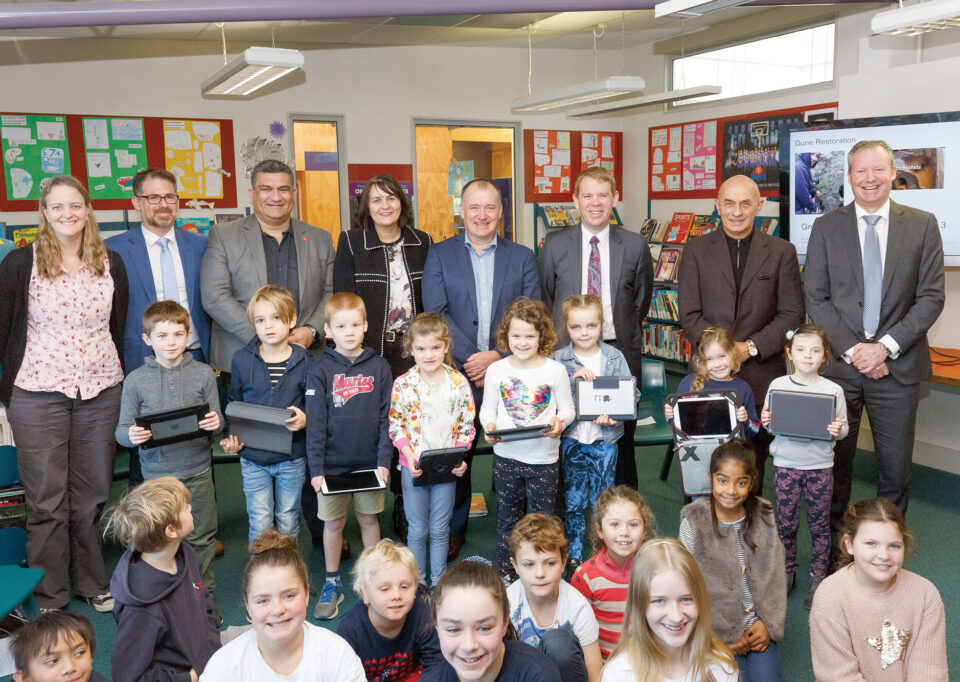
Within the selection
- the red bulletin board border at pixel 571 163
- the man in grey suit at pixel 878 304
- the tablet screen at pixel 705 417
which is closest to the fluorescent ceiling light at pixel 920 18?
the man in grey suit at pixel 878 304

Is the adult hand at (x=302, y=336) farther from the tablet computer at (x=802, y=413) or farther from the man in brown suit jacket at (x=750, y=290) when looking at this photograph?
the tablet computer at (x=802, y=413)

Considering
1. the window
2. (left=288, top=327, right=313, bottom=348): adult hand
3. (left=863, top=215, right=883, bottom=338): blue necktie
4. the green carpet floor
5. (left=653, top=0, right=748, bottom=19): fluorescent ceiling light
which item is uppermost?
the window

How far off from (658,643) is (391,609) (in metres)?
0.73

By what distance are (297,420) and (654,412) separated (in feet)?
6.94

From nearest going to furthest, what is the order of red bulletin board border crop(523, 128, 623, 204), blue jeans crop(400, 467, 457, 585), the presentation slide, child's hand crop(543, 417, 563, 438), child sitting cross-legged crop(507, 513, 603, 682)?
child sitting cross-legged crop(507, 513, 603, 682), child's hand crop(543, 417, 563, 438), blue jeans crop(400, 467, 457, 585), the presentation slide, red bulletin board border crop(523, 128, 623, 204)

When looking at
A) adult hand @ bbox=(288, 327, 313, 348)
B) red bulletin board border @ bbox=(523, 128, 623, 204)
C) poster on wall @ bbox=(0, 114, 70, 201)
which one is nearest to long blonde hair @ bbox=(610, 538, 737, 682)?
adult hand @ bbox=(288, 327, 313, 348)

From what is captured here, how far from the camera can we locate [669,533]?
4102 millimetres

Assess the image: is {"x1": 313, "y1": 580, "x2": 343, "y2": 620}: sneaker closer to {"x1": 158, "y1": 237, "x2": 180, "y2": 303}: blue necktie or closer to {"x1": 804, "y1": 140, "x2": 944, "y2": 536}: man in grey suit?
{"x1": 158, "y1": 237, "x2": 180, "y2": 303}: blue necktie

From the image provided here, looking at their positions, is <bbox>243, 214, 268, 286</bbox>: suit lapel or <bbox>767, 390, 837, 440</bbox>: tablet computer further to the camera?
<bbox>243, 214, 268, 286</bbox>: suit lapel

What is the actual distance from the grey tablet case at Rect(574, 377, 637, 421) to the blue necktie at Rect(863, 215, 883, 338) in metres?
1.14

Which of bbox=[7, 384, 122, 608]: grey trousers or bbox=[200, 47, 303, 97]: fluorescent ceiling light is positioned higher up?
bbox=[200, 47, 303, 97]: fluorescent ceiling light

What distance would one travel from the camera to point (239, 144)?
729cm

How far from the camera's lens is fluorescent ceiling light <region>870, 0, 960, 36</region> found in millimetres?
3459

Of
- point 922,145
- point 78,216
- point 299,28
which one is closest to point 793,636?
point 922,145
